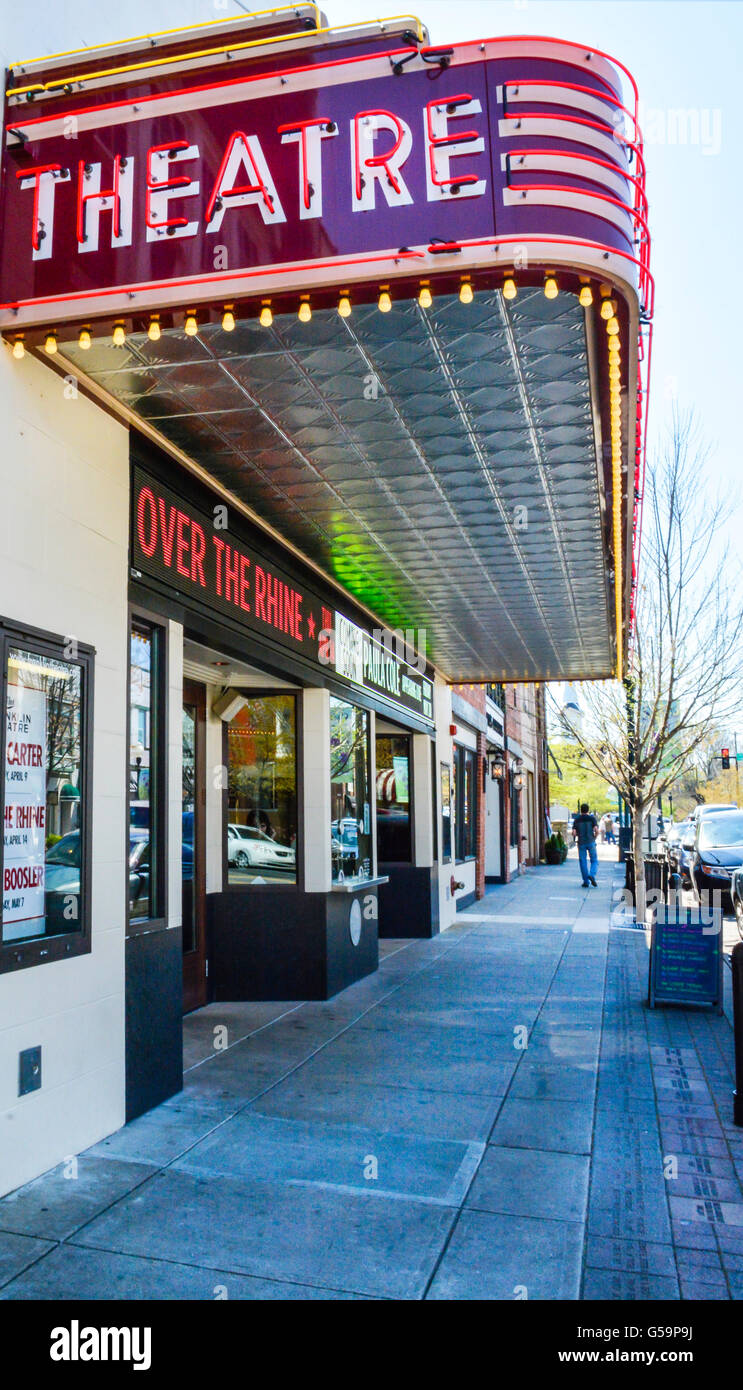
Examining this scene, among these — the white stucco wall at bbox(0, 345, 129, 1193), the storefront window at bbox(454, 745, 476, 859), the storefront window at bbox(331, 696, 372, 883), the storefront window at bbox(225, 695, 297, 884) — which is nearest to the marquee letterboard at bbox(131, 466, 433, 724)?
the white stucco wall at bbox(0, 345, 129, 1193)

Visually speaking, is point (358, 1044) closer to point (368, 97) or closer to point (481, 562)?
point (481, 562)

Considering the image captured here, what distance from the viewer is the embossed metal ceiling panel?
477 centimetres

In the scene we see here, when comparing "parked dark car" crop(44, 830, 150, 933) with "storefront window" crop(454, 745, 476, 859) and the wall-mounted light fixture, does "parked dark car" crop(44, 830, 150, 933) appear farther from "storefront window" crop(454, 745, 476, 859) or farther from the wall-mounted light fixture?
the wall-mounted light fixture

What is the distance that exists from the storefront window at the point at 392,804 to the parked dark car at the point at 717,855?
4977 mm

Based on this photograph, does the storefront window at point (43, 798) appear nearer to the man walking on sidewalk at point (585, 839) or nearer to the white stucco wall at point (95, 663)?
the white stucco wall at point (95, 663)

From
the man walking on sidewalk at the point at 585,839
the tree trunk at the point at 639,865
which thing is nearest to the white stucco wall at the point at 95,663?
the tree trunk at the point at 639,865

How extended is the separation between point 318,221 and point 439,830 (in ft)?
37.9

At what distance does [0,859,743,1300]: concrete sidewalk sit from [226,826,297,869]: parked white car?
4.33 feet

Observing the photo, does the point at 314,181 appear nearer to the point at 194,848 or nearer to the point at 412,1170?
the point at 412,1170

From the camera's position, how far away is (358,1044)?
24.9 ft

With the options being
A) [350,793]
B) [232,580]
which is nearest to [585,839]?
[350,793]

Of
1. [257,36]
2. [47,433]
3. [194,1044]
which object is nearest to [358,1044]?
[194,1044]

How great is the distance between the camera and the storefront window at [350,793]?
1008cm

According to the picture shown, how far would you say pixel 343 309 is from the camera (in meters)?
4.39
